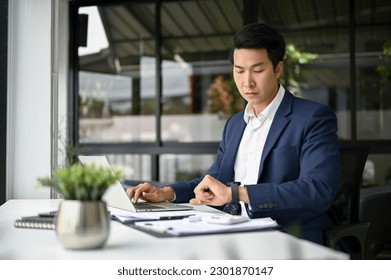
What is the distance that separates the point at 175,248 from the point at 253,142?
44.1 inches

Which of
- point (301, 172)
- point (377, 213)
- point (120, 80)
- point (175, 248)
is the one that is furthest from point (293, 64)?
point (175, 248)

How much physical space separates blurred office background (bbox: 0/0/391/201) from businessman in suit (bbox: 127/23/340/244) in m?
1.24

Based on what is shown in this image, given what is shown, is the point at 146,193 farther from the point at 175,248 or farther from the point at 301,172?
the point at 175,248

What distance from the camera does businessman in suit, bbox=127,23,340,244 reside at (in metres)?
1.70

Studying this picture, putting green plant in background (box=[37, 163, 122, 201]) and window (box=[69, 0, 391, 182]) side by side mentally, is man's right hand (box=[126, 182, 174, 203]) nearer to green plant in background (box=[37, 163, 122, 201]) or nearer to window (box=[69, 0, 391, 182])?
green plant in background (box=[37, 163, 122, 201])

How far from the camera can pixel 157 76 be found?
4.66 m

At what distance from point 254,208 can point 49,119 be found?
1758mm

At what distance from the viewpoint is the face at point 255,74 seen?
6.62 ft

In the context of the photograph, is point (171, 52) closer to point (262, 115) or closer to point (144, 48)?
point (144, 48)

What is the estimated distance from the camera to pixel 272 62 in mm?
2051

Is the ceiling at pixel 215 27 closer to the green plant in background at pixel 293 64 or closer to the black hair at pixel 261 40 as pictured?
the green plant in background at pixel 293 64

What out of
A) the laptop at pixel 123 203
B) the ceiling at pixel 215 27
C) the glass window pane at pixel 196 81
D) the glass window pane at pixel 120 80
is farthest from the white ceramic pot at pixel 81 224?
the glass window pane at pixel 196 81

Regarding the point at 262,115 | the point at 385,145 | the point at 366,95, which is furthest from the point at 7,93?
the point at 366,95

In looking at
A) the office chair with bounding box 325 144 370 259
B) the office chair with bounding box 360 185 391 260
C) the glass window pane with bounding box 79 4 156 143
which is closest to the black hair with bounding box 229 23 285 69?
the office chair with bounding box 325 144 370 259
